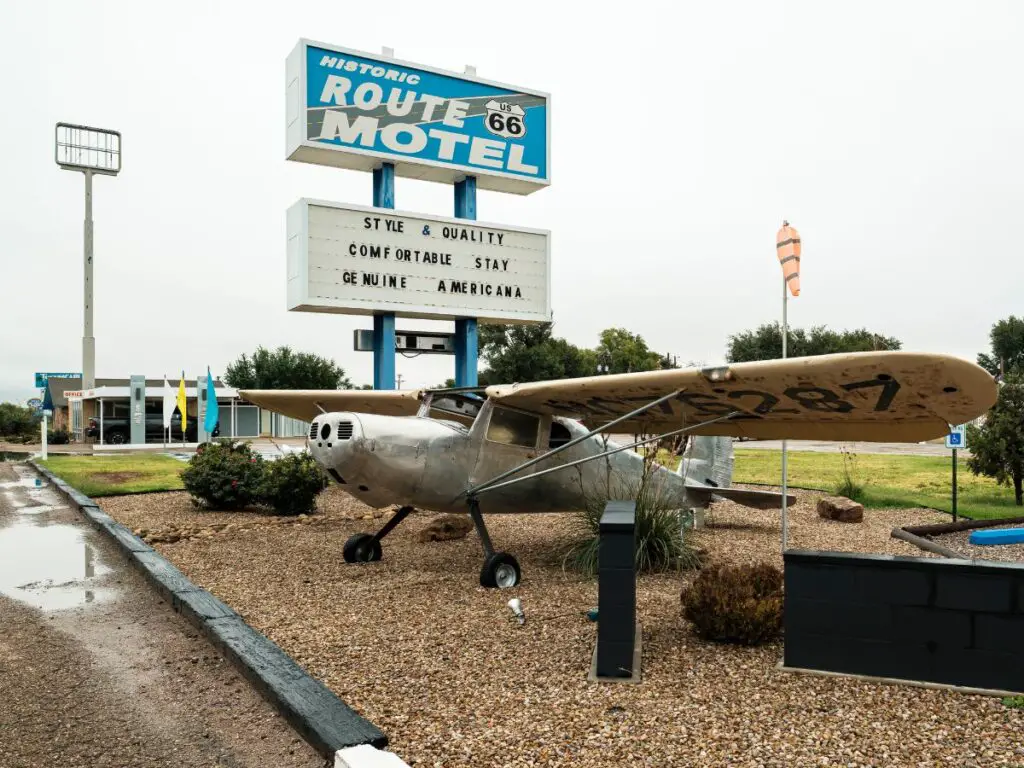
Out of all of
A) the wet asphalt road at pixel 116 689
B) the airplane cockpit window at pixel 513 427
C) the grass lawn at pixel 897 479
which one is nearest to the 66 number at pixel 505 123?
the airplane cockpit window at pixel 513 427

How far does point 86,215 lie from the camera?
53.1m

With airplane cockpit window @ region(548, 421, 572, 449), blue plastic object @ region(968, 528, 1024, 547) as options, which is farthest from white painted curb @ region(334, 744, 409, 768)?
blue plastic object @ region(968, 528, 1024, 547)

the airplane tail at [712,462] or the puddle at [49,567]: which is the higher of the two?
the airplane tail at [712,462]

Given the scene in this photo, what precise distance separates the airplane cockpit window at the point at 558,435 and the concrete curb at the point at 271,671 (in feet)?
14.0

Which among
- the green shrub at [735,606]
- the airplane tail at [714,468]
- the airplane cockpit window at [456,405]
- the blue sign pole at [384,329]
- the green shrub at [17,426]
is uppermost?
the blue sign pole at [384,329]

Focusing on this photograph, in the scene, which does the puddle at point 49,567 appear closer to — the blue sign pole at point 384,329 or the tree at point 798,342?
the blue sign pole at point 384,329

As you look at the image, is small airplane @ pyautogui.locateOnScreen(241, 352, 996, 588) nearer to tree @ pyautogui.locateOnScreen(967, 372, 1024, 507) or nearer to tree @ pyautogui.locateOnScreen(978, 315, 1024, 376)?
tree @ pyautogui.locateOnScreen(967, 372, 1024, 507)

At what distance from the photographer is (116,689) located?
4703 millimetres

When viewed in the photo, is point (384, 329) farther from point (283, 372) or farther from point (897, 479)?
point (283, 372)

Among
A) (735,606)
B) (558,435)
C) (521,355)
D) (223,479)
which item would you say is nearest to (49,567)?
(223,479)

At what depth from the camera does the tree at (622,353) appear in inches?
2916

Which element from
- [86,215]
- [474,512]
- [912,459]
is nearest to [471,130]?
[474,512]

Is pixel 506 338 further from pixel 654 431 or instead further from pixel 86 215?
pixel 654 431

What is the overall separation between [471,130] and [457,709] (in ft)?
46.1
